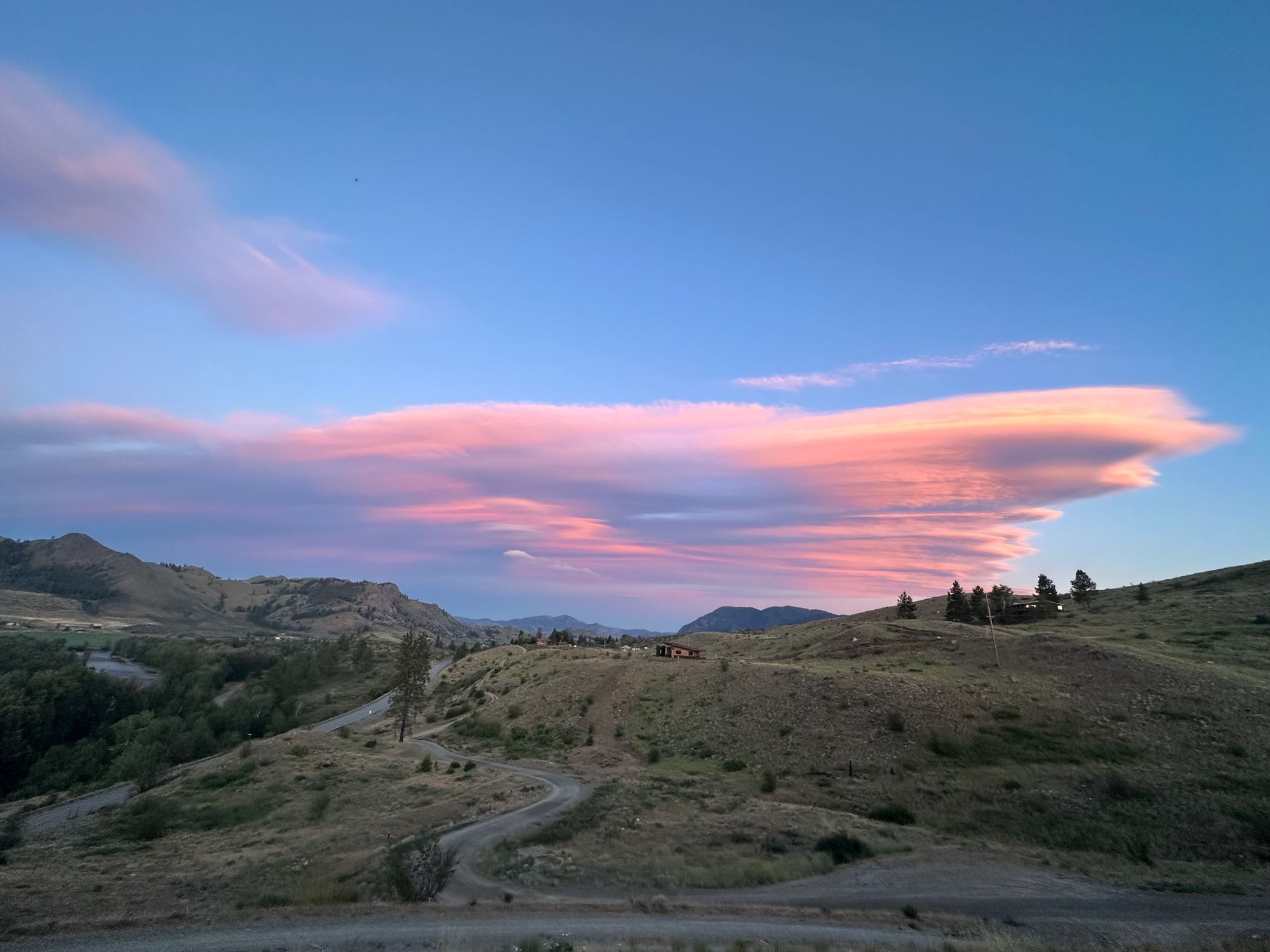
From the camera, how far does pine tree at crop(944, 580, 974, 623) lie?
3922 inches

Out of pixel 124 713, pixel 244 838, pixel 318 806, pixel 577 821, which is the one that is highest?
pixel 577 821

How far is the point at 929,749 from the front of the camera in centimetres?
4216

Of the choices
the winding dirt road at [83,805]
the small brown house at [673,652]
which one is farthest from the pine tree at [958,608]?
the winding dirt road at [83,805]

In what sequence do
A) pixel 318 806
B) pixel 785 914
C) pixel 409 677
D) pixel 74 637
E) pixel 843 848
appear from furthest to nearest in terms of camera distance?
pixel 74 637, pixel 409 677, pixel 318 806, pixel 843 848, pixel 785 914

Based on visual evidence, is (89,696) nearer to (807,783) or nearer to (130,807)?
(130,807)

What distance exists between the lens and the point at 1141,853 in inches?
1047

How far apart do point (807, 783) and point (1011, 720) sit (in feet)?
56.1

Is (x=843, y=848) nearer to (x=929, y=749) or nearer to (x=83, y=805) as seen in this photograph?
(x=929, y=749)

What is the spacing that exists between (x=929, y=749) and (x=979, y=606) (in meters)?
69.9

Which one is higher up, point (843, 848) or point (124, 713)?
point (843, 848)

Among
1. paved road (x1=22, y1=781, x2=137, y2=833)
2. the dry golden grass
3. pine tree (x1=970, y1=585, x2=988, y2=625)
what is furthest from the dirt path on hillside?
pine tree (x1=970, y1=585, x2=988, y2=625)

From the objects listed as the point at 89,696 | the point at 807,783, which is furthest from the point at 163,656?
the point at 807,783

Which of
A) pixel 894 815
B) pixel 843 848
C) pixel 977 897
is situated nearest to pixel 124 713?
pixel 843 848

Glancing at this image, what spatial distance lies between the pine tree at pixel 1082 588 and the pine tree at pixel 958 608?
23204 mm
